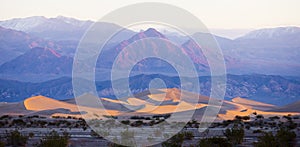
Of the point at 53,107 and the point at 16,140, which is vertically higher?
the point at 53,107

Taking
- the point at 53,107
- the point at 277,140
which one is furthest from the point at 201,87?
the point at 277,140

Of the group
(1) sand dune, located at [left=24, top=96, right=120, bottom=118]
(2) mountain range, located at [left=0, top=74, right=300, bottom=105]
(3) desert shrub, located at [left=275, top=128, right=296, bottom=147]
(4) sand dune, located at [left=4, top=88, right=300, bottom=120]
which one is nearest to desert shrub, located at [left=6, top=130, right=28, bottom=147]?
(3) desert shrub, located at [left=275, top=128, right=296, bottom=147]

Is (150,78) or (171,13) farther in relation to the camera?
(150,78)

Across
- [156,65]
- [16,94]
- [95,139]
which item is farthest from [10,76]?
[95,139]

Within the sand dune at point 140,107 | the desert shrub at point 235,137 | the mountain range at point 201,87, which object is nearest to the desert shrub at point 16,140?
the desert shrub at point 235,137

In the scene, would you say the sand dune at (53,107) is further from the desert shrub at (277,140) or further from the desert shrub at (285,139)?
the desert shrub at (277,140)

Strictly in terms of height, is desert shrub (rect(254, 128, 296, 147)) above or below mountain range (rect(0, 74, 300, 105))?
below

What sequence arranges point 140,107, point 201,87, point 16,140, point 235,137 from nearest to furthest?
point 16,140 < point 235,137 < point 140,107 < point 201,87

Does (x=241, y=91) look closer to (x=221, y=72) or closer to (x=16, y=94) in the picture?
(x=221, y=72)

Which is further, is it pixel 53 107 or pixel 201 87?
pixel 201 87

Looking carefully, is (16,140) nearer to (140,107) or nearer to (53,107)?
(140,107)

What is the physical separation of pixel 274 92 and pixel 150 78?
36.5 meters

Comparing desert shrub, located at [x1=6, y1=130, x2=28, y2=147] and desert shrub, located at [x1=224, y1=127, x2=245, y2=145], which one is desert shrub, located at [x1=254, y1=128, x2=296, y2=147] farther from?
desert shrub, located at [x1=6, y1=130, x2=28, y2=147]

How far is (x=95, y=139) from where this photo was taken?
27.9m
